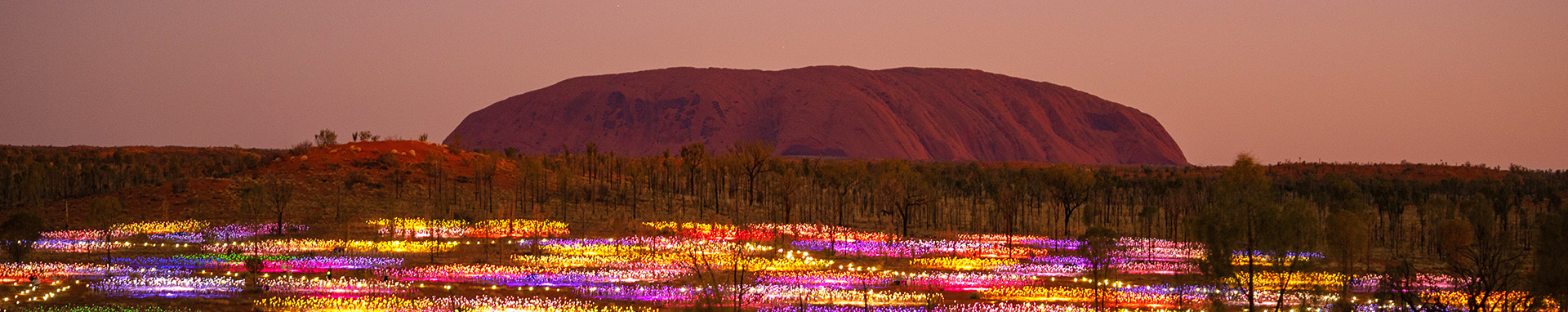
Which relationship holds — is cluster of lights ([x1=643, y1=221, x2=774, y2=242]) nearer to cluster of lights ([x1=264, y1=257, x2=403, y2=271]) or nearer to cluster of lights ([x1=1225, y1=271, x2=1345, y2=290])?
cluster of lights ([x1=264, y1=257, x2=403, y2=271])

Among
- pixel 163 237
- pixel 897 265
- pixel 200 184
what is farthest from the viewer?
pixel 200 184

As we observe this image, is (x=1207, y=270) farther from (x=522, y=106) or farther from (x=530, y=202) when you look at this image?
(x=522, y=106)

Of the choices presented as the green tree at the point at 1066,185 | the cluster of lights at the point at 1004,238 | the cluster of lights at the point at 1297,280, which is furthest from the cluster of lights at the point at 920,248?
the green tree at the point at 1066,185

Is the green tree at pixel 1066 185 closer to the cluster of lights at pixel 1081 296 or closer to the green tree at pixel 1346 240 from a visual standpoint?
the green tree at pixel 1346 240

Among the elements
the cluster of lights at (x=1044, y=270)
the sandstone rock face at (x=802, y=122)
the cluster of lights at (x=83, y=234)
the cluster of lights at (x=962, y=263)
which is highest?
the sandstone rock face at (x=802, y=122)

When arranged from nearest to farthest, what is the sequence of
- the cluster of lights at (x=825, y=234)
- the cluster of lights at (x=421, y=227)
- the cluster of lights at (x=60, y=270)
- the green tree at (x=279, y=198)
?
the cluster of lights at (x=60, y=270) < the cluster of lights at (x=421, y=227) < the green tree at (x=279, y=198) < the cluster of lights at (x=825, y=234)

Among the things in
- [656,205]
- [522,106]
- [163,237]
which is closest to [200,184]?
[163,237]

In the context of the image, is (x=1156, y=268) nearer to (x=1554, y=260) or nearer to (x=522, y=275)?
(x=1554, y=260)
